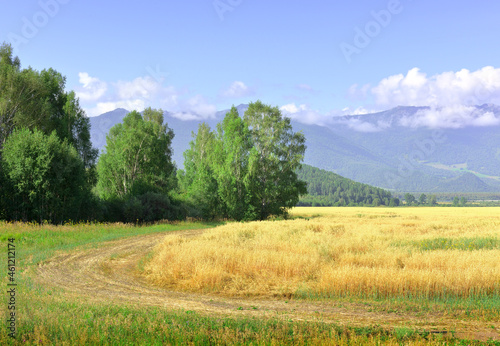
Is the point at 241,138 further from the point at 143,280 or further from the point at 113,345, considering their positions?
the point at 113,345

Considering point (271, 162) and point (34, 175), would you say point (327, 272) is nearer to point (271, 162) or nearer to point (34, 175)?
point (34, 175)

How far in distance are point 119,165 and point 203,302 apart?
125ft

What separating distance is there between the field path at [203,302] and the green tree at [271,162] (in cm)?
3313

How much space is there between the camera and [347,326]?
8.41 meters

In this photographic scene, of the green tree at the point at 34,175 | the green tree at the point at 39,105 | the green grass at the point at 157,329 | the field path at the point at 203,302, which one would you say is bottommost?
the field path at the point at 203,302

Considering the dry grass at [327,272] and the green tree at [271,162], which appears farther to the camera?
the green tree at [271,162]

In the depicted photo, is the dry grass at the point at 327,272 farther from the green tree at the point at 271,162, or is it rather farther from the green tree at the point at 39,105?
the green tree at the point at 271,162

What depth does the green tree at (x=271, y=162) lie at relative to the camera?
50.1 meters

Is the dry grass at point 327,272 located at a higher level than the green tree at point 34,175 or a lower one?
lower

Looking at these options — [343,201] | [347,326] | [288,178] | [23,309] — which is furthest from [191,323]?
[343,201]

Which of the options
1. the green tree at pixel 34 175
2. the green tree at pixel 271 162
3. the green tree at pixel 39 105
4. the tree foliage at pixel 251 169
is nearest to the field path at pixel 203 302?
the green tree at pixel 34 175

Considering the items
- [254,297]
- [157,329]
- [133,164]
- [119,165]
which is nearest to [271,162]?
[133,164]

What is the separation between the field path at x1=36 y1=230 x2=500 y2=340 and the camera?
8.80 m

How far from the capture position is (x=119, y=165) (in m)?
45.6
